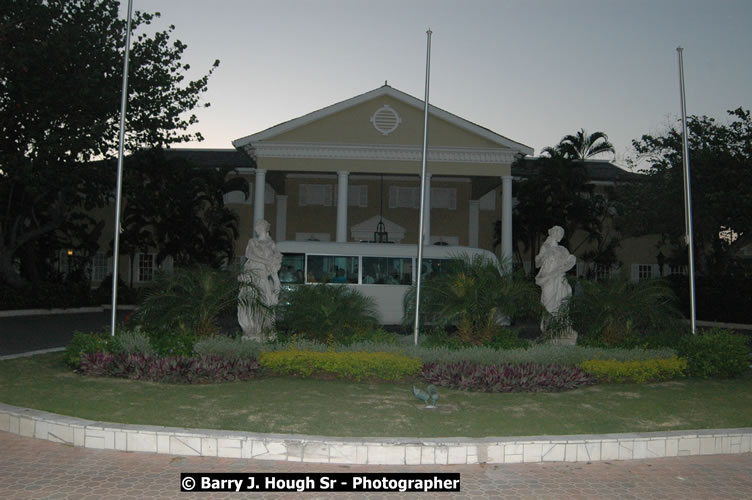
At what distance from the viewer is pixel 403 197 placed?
32.4 meters

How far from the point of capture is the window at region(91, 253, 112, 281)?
33656 mm

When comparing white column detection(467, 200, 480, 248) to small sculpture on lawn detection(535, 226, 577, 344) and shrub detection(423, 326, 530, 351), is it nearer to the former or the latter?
small sculpture on lawn detection(535, 226, 577, 344)

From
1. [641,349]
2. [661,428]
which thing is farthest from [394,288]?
[661,428]

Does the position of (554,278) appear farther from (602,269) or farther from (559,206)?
(602,269)

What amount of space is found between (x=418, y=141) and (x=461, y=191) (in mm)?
8524

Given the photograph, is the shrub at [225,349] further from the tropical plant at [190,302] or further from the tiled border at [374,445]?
the tiled border at [374,445]

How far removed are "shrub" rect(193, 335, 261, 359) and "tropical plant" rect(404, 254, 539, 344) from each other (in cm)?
304

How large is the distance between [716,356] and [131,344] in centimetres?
933

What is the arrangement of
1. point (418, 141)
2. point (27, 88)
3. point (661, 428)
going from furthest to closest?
point (418, 141), point (27, 88), point (661, 428)

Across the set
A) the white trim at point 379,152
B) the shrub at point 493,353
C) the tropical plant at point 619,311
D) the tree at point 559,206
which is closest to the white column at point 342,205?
the white trim at point 379,152

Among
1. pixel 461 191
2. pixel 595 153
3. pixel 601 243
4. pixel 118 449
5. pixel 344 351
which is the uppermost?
pixel 595 153

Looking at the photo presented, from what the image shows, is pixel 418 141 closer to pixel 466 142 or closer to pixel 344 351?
pixel 466 142

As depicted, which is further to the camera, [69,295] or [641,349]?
[69,295]

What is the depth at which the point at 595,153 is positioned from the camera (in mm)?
35031
